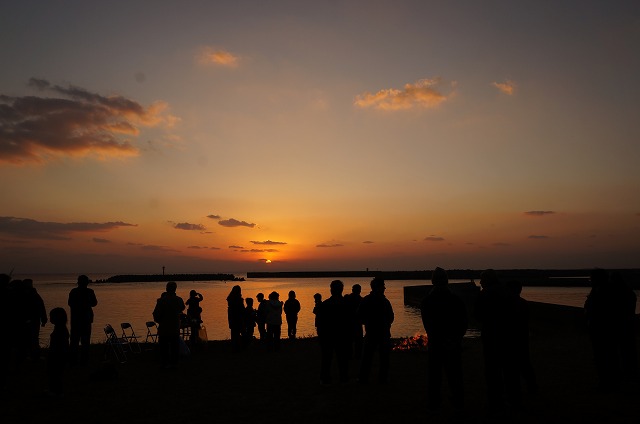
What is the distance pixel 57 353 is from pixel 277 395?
4.02m

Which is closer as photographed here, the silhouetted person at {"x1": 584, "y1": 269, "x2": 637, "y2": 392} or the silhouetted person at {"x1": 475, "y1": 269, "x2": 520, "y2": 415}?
the silhouetted person at {"x1": 475, "y1": 269, "x2": 520, "y2": 415}

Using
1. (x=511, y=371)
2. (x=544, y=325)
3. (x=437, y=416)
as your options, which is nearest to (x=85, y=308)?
(x=437, y=416)

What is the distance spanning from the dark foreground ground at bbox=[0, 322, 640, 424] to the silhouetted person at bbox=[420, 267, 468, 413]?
1.26 feet

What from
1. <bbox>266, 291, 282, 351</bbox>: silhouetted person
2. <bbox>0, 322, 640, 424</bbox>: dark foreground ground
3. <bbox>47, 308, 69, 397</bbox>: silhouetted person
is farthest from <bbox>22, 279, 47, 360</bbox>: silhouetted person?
<bbox>266, 291, 282, 351</bbox>: silhouetted person

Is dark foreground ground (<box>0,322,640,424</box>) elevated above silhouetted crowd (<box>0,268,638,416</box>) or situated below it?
below

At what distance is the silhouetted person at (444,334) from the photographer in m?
7.28

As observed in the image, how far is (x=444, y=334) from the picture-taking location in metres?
7.31

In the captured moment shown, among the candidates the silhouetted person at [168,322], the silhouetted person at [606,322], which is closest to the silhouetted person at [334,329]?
the silhouetted person at [168,322]

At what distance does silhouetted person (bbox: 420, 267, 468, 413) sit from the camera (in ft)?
23.9

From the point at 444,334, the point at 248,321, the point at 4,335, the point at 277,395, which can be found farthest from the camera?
the point at 248,321

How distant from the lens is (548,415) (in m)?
7.20

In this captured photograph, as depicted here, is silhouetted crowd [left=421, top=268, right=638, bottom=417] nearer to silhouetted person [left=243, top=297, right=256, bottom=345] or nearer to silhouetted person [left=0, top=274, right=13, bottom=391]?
silhouetted person [left=0, top=274, right=13, bottom=391]

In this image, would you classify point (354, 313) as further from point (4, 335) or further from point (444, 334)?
point (4, 335)

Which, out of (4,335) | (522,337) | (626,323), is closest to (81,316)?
(4,335)
